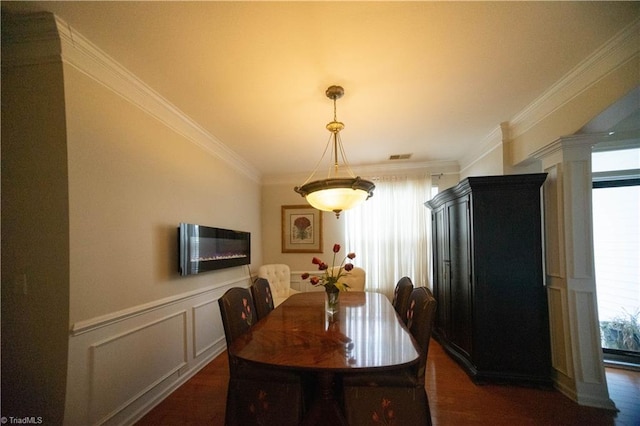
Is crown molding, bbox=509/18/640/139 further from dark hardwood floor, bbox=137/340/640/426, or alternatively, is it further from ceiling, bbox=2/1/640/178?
dark hardwood floor, bbox=137/340/640/426

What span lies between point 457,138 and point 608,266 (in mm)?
2152

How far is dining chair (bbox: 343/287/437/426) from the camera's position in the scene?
1416mm

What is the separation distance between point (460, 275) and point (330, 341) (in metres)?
1.88

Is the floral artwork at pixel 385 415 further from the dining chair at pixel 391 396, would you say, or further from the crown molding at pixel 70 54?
the crown molding at pixel 70 54

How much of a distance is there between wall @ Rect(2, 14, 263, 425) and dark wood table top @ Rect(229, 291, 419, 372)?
0.95 meters

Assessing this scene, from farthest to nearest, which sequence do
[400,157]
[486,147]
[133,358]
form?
[400,157] < [486,147] < [133,358]

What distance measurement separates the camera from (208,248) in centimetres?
277

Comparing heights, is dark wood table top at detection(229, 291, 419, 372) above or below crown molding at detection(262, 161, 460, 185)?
below

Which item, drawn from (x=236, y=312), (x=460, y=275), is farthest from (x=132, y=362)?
(x=460, y=275)

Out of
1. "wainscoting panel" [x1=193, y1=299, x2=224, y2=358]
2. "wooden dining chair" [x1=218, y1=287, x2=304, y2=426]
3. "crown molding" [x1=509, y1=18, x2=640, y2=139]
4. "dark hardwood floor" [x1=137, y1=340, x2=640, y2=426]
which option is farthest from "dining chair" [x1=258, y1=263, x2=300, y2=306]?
"crown molding" [x1=509, y1=18, x2=640, y2=139]

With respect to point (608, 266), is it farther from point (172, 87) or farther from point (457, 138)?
point (172, 87)

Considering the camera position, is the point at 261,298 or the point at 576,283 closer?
the point at 576,283

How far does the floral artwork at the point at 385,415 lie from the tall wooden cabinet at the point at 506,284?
1460mm

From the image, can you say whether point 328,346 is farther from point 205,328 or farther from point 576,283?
point 576,283
